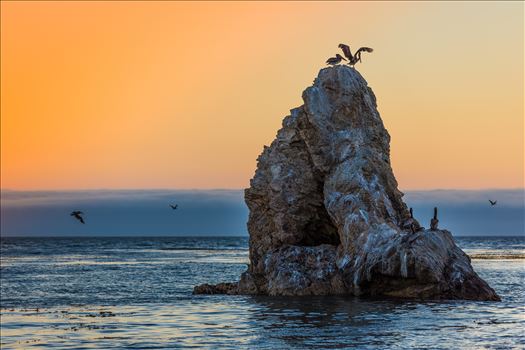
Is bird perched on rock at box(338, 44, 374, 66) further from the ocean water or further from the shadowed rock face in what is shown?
the ocean water

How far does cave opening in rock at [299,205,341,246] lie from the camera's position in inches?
1853

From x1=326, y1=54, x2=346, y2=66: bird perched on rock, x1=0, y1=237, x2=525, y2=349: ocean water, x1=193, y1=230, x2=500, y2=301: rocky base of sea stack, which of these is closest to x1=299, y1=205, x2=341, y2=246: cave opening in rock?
x1=193, y1=230, x2=500, y2=301: rocky base of sea stack

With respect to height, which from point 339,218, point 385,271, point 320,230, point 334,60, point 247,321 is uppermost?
point 334,60

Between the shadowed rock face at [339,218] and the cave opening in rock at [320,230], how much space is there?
0.05 metres

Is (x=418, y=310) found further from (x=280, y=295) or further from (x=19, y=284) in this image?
(x=19, y=284)

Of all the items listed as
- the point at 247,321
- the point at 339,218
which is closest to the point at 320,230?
the point at 339,218

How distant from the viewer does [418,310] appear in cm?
3616

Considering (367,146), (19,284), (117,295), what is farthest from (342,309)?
(19,284)

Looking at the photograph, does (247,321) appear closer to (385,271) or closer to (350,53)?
(385,271)

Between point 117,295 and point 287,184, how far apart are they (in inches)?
421

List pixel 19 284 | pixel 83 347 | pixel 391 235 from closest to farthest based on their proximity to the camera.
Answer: pixel 83 347 → pixel 391 235 → pixel 19 284

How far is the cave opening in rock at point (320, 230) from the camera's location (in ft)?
154

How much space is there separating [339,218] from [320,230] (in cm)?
474

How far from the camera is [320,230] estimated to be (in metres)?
47.7
